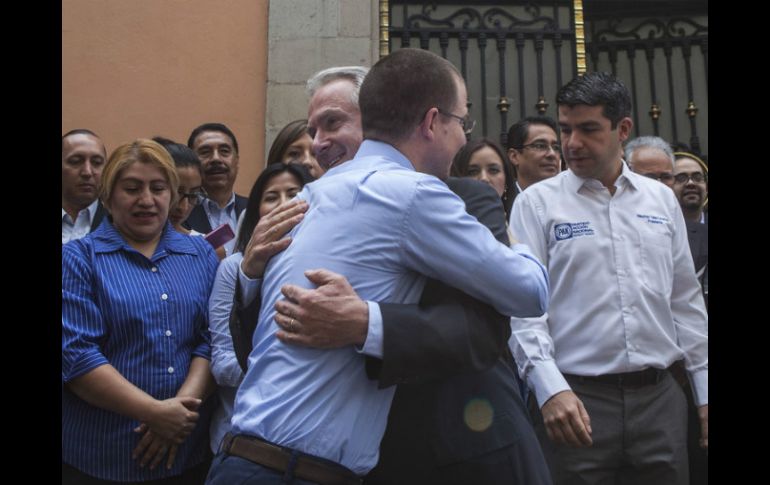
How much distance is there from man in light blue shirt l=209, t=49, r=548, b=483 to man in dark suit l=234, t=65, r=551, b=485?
48 mm

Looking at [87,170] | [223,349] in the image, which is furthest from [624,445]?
[87,170]

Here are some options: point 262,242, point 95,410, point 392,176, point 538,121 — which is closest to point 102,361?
point 95,410

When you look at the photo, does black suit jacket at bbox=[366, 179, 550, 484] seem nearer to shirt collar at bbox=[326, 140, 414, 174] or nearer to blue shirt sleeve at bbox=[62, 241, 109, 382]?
shirt collar at bbox=[326, 140, 414, 174]

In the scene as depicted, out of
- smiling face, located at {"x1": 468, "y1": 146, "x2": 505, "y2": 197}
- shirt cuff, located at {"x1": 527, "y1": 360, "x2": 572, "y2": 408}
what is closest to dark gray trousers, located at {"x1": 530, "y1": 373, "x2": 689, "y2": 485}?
shirt cuff, located at {"x1": 527, "y1": 360, "x2": 572, "y2": 408}

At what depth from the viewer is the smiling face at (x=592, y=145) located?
3389 millimetres

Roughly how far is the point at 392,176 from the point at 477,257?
0.90ft

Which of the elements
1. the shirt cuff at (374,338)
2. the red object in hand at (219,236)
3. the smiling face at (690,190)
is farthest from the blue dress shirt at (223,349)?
the smiling face at (690,190)

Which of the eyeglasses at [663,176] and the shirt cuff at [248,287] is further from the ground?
the eyeglasses at [663,176]

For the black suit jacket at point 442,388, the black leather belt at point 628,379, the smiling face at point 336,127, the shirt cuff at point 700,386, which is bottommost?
the shirt cuff at point 700,386

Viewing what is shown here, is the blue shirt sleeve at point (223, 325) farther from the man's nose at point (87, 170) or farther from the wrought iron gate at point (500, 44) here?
the wrought iron gate at point (500, 44)

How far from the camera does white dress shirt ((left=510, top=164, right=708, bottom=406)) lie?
316cm

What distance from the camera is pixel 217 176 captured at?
191 inches

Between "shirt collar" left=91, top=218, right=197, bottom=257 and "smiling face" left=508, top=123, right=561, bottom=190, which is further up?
"smiling face" left=508, top=123, right=561, bottom=190

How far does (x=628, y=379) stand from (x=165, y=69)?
451 cm
